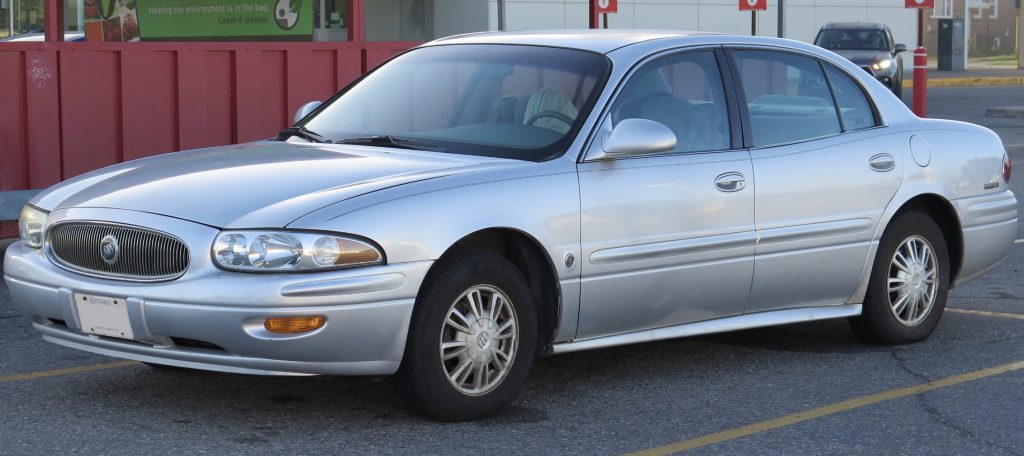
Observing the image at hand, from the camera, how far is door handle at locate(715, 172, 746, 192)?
6215 mm

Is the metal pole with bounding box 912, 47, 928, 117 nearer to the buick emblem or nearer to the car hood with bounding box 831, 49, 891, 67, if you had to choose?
the car hood with bounding box 831, 49, 891, 67

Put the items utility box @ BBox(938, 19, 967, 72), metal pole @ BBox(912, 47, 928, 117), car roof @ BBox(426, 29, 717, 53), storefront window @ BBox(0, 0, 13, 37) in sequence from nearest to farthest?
car roof @ BBox(426, 29, 717, 53)
metal pole @ BBox(912, 47, 928, 117)
storefront window @ BBox(0, 0, 13, 37)
utility box @ BBox(938, 19, 967, 72)

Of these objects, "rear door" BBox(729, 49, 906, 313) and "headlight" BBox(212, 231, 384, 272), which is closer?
"headlight" BBox(212, 231, 384, 272)

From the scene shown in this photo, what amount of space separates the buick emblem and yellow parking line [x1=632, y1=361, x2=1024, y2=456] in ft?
6.16

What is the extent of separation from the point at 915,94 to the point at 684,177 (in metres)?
14.8

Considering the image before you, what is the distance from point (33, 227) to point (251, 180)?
925 mm

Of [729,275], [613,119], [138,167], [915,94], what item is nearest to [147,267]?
[138,167]

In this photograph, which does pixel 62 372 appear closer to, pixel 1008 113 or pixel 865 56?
pixel 1008 113

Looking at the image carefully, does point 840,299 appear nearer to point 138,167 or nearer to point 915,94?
point 138,167

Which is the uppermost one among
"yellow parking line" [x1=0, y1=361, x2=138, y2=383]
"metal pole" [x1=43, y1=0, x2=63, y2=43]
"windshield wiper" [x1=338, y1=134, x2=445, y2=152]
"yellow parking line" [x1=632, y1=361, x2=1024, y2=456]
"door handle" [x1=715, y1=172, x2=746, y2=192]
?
"metal pole" [x1=43, y1=0, x2=63, y2=43]

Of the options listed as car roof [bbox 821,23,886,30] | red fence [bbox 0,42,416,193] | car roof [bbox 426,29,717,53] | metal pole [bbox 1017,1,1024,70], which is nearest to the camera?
car roof [bbox 426,29,717,53]

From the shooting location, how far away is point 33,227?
5.72 m

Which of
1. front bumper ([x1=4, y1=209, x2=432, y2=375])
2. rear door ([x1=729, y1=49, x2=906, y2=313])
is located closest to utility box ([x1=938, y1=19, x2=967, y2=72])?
rear door ([x1=729, y1=49, x2=906, y2=313])

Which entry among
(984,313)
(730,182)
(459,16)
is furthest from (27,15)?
(730,182)
